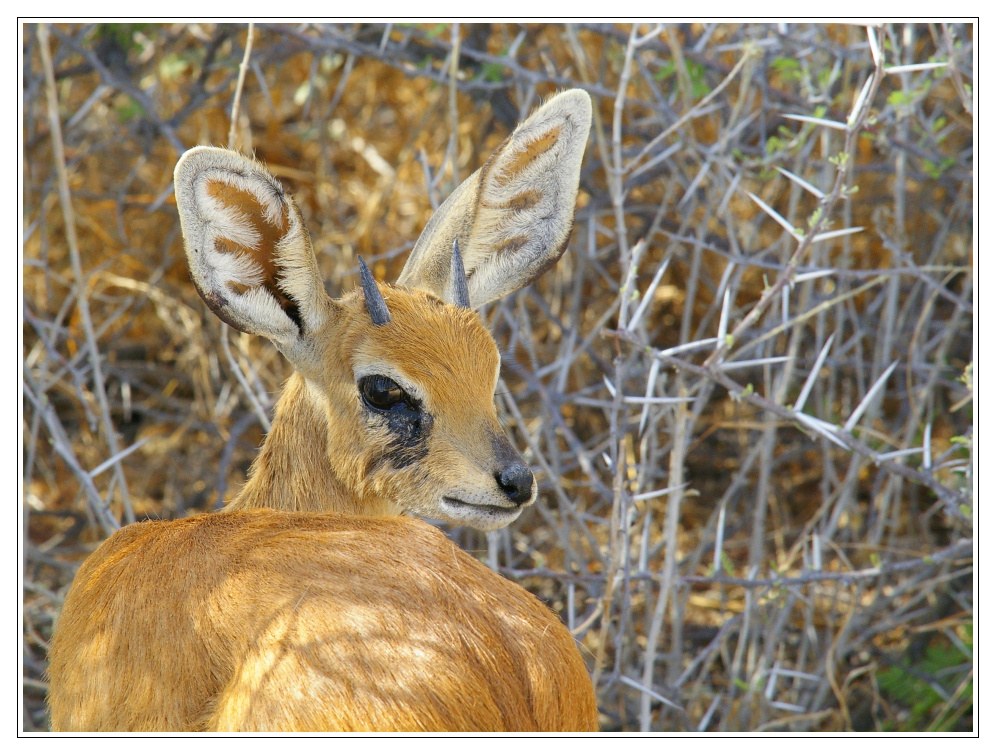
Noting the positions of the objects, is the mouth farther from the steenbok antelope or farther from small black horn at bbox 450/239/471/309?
small black horn at bbox 450/239/471/309

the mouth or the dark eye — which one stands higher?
the dark eye

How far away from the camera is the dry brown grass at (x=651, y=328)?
4.30 m

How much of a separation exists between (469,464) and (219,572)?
2.72 feet

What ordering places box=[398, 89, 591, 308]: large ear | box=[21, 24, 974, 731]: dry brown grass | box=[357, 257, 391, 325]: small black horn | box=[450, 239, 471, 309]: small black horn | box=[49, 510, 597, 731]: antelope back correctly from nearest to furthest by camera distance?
box=[49, 510, 597, 731]: antelope back → box=[357, 257, 391, 325]: small black horn → box=[450, 239, 471, 309]: small black horn → box=[398, 89, 591, 308]: large ear → box=[21, 24, 974, 731]: dry brown grass

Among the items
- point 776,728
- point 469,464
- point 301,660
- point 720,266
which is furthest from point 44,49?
point 776,728

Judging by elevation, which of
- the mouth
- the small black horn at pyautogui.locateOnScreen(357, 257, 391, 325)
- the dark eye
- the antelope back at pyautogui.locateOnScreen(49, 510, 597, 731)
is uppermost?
the small black horn at pyautogui.locateOnScreen(357, 257, 391, 325)

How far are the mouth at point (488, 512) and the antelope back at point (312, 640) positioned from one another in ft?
1.39

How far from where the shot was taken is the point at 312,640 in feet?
6.29

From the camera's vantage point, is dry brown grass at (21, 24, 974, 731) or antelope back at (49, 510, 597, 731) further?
dry brown grass at (21, 24, 974, 731)

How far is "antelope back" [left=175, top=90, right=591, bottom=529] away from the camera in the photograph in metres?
2.79

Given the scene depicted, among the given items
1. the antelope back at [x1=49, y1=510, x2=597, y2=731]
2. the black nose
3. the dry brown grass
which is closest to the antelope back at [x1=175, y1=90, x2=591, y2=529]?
the black nose

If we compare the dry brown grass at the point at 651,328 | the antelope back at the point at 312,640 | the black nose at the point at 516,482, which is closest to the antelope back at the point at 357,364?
the black nose at the point at 516,482

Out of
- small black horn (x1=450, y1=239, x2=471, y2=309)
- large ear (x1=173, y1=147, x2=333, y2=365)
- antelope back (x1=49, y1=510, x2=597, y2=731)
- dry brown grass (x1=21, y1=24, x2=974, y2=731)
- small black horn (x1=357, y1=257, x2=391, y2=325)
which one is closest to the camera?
antelope back (x1=49, y1=510, x2=597, y2=731)

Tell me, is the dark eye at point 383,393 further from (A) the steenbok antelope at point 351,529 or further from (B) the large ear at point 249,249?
(B) the large ear at point 249,249
